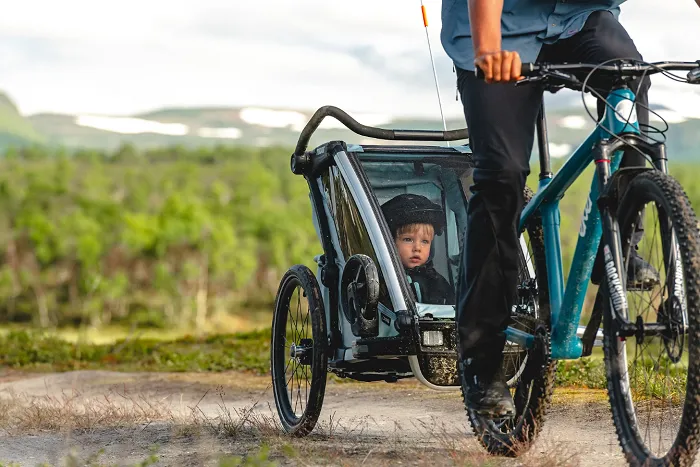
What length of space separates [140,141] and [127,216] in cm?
5655

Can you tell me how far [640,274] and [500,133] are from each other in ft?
2.27

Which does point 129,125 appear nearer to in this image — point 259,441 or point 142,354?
point 142,354

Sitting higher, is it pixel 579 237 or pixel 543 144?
pixel 543 144

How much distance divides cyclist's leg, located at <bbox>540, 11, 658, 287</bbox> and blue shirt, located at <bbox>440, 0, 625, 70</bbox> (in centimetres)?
5

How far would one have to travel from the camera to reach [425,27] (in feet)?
19.9

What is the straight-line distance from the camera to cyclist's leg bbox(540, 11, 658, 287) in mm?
3598

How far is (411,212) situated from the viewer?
5.48 m

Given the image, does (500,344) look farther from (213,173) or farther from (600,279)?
(213,173)

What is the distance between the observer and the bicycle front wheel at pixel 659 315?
3199 mm

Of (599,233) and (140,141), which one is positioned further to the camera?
(140,141)

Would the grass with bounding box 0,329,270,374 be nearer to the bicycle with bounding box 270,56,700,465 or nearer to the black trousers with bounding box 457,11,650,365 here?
the bicycle with bounding box 270,56,700,465

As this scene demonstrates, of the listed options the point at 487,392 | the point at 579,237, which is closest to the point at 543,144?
the point at 579,237

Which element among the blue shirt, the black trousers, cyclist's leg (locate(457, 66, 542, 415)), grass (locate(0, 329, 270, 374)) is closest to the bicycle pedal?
the black trousers

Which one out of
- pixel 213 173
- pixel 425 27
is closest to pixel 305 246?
pixel 213 173
